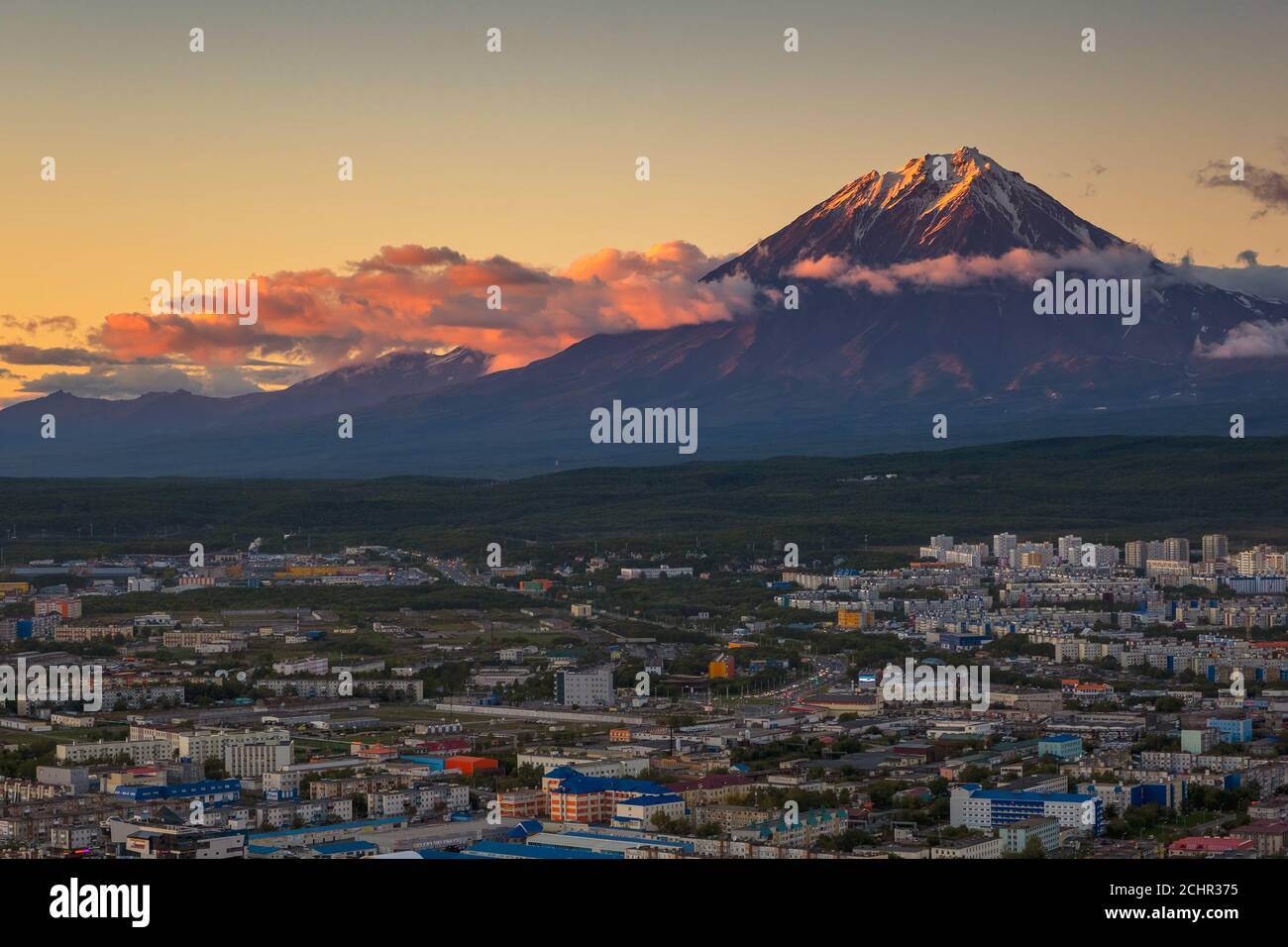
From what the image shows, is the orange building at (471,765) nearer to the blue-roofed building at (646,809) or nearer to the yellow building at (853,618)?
the blue-roofed building at (646,809)

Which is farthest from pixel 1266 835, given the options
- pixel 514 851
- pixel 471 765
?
pixel 471 765

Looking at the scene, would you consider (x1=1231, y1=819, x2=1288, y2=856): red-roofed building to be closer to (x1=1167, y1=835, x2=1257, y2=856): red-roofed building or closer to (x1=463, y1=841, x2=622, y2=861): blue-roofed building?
(x1=1167, y1=835, x2=1257, y2=856): red-roofed building
